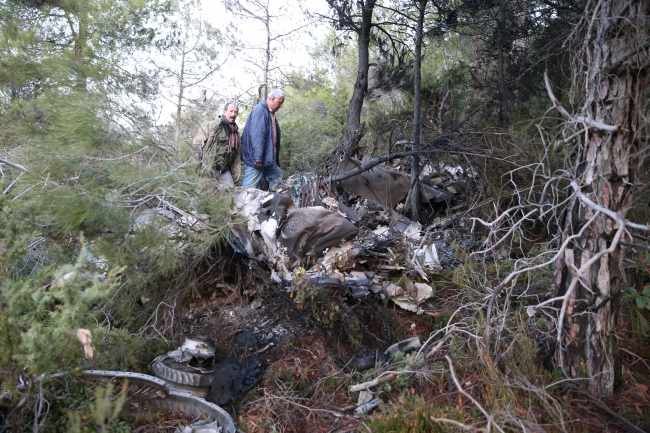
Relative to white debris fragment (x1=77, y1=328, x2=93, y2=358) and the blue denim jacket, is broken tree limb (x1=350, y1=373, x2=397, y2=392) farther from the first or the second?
Answer: the blue denim jacket

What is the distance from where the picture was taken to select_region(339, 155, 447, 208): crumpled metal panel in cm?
646

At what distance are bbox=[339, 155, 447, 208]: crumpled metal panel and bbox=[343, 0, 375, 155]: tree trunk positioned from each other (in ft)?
2.28

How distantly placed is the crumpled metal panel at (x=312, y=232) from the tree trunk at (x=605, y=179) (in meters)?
2.06

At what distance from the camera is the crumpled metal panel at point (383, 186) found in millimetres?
6461

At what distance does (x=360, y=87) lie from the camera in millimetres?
7328

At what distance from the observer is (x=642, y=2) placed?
2.79 m

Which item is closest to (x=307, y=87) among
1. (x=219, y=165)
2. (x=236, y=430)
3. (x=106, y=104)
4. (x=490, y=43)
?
(x=490, y=43)

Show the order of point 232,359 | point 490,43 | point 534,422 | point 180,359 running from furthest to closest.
Result: point 490,43 < point 232,359 < point 180,359 < point 534,422

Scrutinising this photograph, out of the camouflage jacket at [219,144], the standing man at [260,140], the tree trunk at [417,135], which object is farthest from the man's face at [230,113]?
the tree trunk at [417,135]

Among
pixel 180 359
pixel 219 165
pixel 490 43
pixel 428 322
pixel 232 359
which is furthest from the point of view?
pixel 490 43

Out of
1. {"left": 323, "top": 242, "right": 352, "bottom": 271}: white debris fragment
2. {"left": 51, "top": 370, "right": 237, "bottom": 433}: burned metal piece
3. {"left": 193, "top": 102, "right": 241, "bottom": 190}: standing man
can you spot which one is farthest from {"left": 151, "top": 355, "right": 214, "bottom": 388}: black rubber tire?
{"left": 193, "top": 102, "right": 241, "bottom": 190}: standing man

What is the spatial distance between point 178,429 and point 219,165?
11.4ft

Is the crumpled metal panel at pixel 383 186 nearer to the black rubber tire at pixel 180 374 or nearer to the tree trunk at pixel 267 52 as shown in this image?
the black rubber tire at pixel 180 374

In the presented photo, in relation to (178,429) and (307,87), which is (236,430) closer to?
(178,429)
